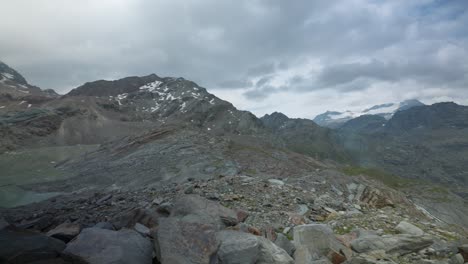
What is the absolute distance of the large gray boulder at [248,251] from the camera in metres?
10.5

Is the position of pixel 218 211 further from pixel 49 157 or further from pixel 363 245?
pixel 49 157

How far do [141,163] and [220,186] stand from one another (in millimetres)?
37809

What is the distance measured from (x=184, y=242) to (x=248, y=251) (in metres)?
1.99

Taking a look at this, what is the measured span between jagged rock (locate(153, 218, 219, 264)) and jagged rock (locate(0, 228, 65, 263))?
10.0 feet

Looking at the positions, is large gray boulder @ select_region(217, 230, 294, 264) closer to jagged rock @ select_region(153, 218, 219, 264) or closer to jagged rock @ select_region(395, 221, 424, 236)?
jagged rock @ select_region(153, 218, 219, 264)

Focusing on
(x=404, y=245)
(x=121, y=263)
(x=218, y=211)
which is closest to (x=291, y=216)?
(x=218, y=211)

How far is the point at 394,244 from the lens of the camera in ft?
39.5

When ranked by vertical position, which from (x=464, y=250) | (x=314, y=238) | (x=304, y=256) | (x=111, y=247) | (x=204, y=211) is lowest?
(x=304, y=256)

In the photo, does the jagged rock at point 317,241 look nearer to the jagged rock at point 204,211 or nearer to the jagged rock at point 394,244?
the jagged rock at point 394,244

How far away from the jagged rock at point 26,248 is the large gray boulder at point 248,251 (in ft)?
16.3

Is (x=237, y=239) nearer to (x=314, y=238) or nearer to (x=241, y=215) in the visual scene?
(x=314, y=238)

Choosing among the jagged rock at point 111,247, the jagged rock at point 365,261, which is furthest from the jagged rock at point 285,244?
the jagged rock at point 111,247

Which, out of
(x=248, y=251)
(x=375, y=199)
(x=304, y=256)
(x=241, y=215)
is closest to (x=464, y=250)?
(x=304, y=256)

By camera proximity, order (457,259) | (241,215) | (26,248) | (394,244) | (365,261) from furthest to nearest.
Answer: (241,215), (394,244), (457,259), (365,261), (26,248)
